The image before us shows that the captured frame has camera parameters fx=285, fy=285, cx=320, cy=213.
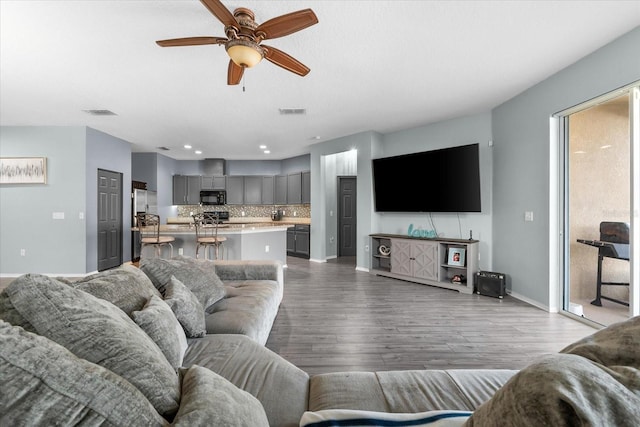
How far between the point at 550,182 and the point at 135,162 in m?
8.99

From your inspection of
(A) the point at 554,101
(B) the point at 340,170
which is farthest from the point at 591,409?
(B) the point at 340,170

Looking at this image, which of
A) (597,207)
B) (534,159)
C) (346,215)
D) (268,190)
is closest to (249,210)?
(268,190)

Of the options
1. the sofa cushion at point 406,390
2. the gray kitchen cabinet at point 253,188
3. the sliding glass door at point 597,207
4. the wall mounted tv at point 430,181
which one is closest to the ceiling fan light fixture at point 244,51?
the sofa cushion at point 406,390

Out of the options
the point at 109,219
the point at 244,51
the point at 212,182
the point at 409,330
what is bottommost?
the point at 409,330

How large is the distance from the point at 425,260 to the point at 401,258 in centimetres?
44

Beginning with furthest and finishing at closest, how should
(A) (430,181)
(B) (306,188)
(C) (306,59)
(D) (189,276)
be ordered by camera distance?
(B) (306,188) → (A) (430,181) → (C) (306,59) → (D) (189,276)

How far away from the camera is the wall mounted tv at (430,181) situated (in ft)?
14.8

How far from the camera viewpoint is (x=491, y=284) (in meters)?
4.07

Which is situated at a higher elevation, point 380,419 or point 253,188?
point 253,188

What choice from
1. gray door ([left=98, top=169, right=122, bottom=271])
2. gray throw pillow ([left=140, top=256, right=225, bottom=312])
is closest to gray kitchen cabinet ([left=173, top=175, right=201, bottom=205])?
gray door ([left=98, top=169, right=122, bottom=271])

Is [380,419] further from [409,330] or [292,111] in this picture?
[292,111]

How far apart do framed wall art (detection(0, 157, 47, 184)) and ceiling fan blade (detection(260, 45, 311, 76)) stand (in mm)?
5404

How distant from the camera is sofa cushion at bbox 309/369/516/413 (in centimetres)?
110

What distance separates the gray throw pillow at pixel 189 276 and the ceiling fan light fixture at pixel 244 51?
1.68 metres
